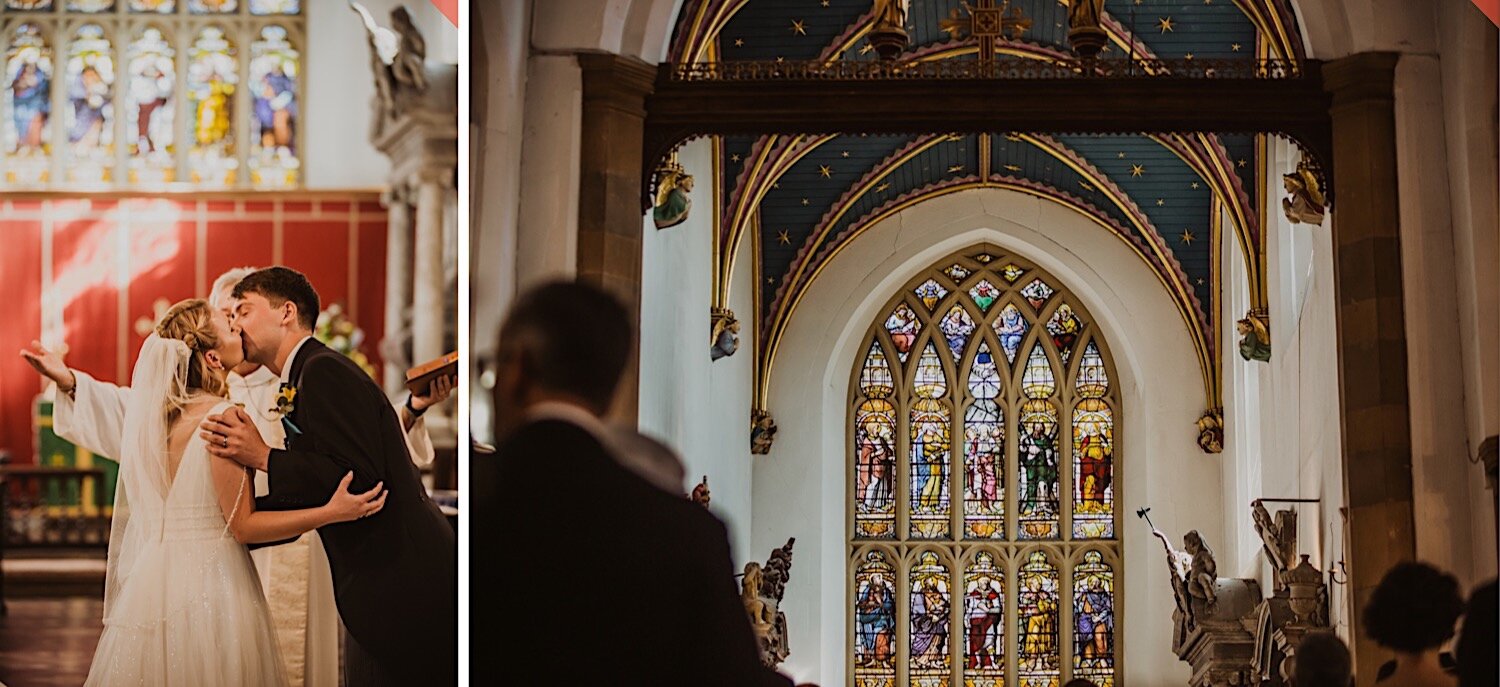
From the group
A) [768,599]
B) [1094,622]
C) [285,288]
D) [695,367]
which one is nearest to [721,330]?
[695,367]

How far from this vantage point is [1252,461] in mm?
17500

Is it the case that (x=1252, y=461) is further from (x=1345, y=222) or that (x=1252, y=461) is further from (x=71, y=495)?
(x=71, y=495)

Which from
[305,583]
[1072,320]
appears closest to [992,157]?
[1072,320]

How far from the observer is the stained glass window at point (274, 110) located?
8.35m

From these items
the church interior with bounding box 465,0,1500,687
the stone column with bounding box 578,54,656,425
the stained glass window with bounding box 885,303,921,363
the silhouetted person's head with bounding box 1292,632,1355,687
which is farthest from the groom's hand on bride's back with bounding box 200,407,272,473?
the stained glass window with bounding box 885,303,921,363

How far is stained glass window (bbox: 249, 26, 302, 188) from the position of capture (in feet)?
27.4

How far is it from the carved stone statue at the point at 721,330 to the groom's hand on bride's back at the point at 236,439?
820 centimetres

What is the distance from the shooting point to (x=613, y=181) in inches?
411

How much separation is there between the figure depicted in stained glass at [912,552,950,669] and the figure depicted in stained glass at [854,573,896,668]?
0.22 metres

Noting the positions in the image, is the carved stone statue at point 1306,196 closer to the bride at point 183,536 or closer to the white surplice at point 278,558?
the white surplice at point 278,558

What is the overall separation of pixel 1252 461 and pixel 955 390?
12.3 feet

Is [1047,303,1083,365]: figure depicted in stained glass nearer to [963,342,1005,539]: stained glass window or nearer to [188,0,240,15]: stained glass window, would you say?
[963,342,1005,539]: stained glass window

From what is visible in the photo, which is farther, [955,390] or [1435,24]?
[955,390]

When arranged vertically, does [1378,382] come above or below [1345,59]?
below
